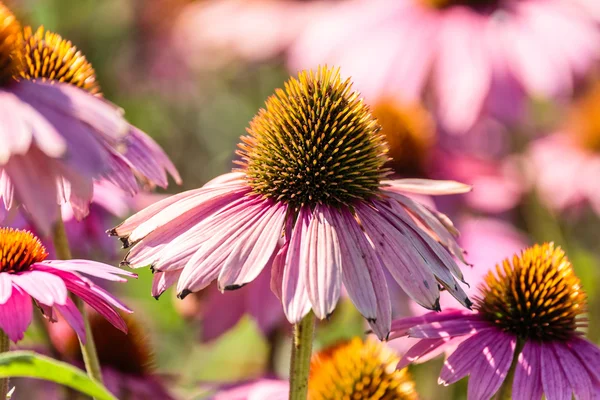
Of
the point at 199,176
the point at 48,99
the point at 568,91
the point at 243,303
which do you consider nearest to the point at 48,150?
the point at 48,99

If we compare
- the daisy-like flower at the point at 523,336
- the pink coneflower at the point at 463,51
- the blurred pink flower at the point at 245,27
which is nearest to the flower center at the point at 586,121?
the pink coneflower at the point at 463,51

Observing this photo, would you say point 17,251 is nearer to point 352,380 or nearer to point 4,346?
point 4,346

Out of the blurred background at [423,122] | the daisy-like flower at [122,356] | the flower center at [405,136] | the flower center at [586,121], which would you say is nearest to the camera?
the daisy-like flower at [122,356]

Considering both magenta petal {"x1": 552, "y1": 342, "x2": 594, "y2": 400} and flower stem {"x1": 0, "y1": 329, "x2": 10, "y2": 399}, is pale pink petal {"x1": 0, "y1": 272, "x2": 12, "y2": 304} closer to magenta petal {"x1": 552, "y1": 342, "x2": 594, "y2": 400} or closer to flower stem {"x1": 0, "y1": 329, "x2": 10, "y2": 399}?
flower stem {"x1": 0, "y1": 329, "x2": 10, "y2": 399}

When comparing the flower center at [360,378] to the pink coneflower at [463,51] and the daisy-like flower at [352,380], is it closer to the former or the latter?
the daisy-like flower at [352,380]

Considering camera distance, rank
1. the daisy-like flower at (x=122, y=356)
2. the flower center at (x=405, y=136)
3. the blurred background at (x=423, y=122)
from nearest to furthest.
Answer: the daisy-like flower at (x=122, y=356)
the blurred background at (x=423, y=122)
the flower center at (x=405, y=136)

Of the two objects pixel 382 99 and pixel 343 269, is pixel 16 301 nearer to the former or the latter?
pixel 343 269
